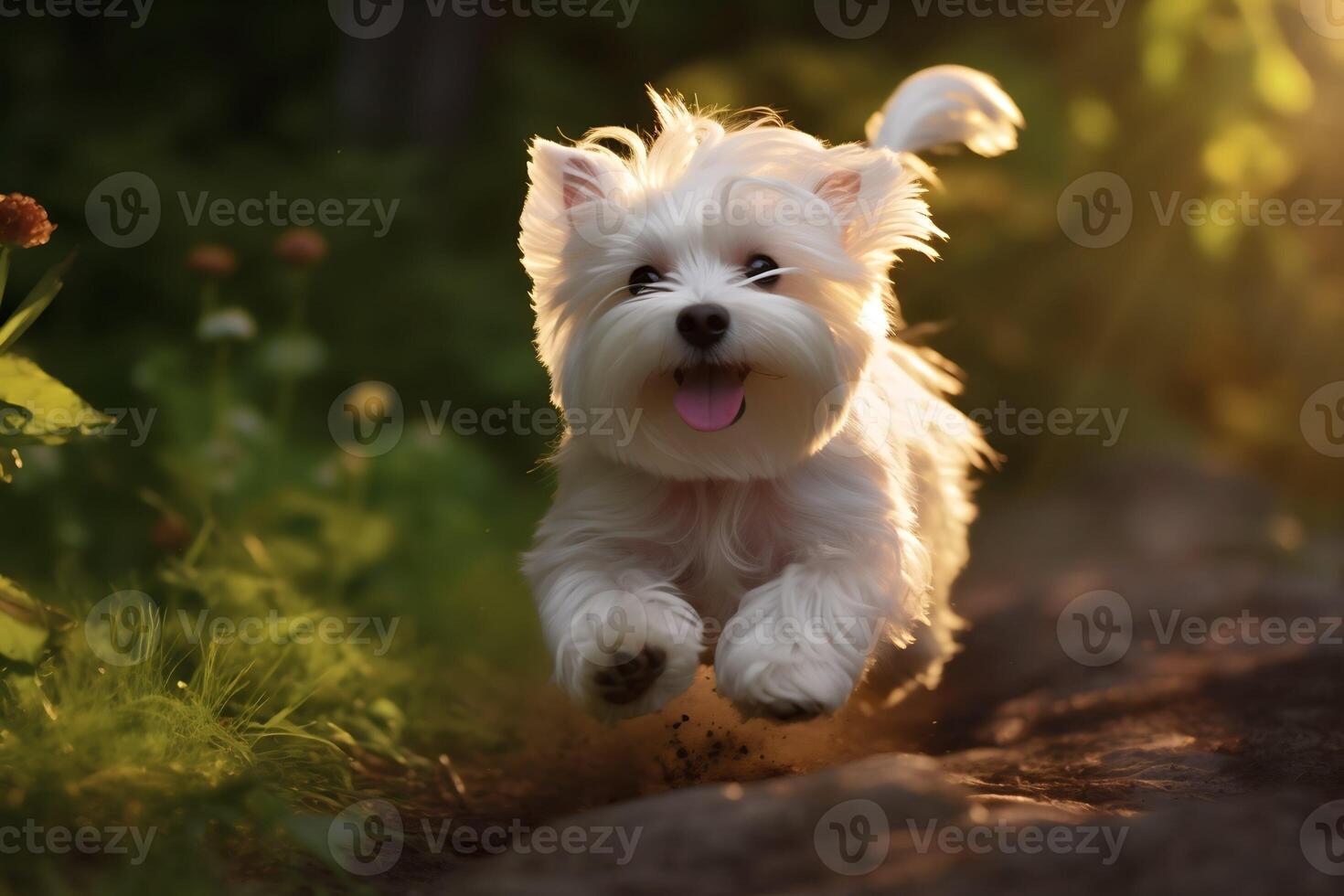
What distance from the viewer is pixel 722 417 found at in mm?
3590

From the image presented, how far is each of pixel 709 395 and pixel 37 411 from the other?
1.82 meters

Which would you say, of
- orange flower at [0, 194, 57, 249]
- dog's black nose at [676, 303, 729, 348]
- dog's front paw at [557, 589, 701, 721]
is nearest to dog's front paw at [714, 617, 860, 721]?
A: dog's front paw at [557, 589, 701, 721]

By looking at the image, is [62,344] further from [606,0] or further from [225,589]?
[606,0]

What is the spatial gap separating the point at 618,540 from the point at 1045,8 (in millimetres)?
6003

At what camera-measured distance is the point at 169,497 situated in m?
6.13

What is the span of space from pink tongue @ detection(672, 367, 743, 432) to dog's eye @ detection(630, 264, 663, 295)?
29 cm

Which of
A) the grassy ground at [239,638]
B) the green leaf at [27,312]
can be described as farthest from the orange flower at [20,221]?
the grassy ground at [239,638]

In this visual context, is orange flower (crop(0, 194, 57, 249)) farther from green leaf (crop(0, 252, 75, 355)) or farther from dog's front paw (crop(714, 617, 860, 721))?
dog's front paw (crop(714, 617, 860, 721))

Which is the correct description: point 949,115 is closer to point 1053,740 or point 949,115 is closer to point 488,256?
point 1053,740

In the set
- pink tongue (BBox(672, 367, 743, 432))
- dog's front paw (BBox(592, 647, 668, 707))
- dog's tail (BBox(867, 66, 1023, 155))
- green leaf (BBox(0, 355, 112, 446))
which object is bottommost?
dog's front paw (BBox(592, 647, 668, 707))

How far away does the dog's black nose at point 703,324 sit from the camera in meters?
3.43

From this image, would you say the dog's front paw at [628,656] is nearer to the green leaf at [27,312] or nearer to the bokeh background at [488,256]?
the green leaf at [27,312]

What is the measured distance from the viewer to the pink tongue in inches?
141

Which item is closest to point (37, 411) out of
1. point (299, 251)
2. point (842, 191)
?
point (299, 251)
